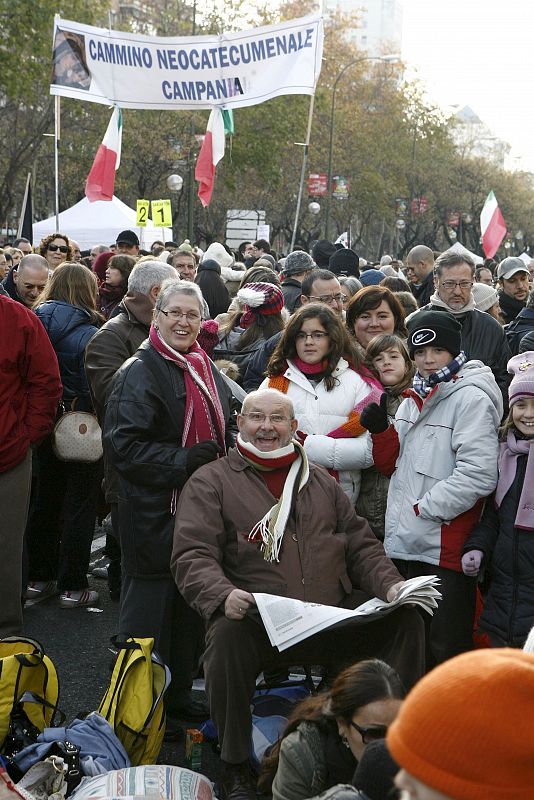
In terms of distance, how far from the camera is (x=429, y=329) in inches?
192

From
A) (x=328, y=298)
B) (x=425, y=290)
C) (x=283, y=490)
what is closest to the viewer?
(x=283, y=490)

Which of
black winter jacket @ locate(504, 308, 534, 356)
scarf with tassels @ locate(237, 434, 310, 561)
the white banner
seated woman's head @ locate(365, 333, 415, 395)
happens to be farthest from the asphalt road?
the white banner

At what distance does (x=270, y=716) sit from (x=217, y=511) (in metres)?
0.84

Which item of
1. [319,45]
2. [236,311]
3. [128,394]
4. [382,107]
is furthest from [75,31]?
[382,107]

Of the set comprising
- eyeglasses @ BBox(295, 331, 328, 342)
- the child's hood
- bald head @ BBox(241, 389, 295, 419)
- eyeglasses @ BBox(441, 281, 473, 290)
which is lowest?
bald head @ BBox(241, 389, 295, 419)

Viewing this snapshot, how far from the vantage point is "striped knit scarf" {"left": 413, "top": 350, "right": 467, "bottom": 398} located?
4828 mm

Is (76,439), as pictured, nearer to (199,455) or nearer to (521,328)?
(199,455)

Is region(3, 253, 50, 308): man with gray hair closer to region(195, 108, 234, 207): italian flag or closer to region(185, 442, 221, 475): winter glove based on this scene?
region(185, 442, 221, 475): winter glove

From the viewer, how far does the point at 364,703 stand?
134 inches

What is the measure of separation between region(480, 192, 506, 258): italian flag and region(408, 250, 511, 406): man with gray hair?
41.9ft

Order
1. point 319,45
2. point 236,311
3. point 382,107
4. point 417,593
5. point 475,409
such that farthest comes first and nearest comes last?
1. point 382,107
2. point 319,45
3. point 236,311
4. point 475,409
5. point 417,593

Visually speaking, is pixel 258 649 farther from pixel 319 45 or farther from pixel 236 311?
pixel 319 45

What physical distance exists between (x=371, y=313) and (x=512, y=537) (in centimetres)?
196

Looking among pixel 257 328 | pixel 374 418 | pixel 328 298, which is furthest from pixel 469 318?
pixel 374 418
